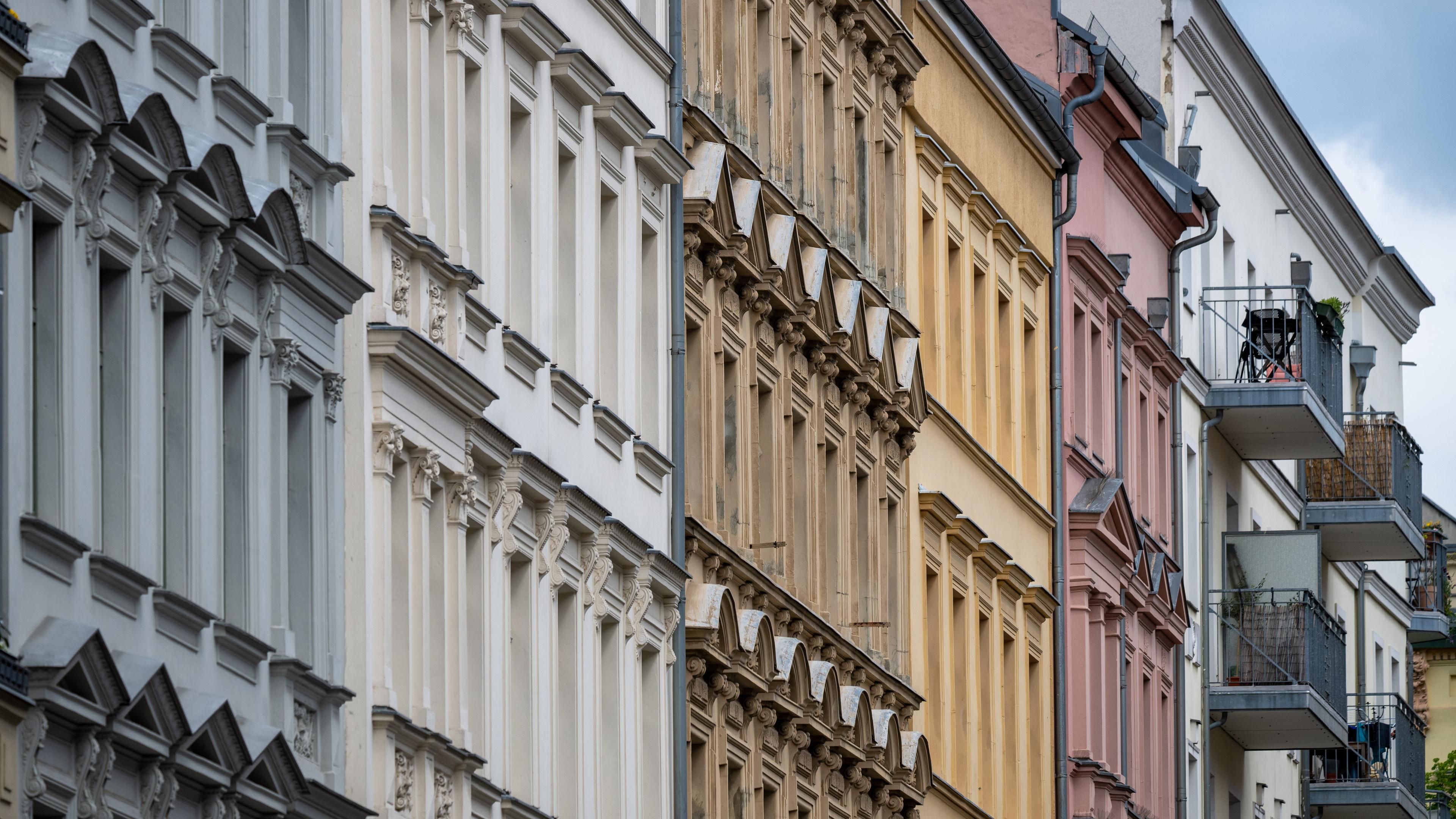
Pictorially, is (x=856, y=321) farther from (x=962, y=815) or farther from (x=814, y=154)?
(x=962, y=815)

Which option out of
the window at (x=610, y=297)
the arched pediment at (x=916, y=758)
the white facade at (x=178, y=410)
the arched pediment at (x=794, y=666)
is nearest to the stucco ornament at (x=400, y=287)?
the white facade at (x=178, y=410)

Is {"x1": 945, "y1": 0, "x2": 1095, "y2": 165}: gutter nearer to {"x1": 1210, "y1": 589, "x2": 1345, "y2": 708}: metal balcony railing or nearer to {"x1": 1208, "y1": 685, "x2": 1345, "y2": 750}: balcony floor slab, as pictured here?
{"x1": 1210, "y1": 589, "x2": 1345, "y2": 708}: metal balcony railing

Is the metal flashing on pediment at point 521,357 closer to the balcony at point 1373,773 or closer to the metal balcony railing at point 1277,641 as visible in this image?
the metal balcony railing at point 1277,641

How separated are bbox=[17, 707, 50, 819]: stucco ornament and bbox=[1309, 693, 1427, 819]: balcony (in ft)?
127

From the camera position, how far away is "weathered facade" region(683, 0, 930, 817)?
29.5 meters

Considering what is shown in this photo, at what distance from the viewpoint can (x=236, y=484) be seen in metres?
20.5

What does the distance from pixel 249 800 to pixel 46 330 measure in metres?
3.19

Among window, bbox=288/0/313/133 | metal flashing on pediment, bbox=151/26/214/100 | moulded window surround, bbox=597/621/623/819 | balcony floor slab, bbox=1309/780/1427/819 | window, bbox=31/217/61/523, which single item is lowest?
window, bbox=31/217/61/523

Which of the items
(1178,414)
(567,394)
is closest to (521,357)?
(567,394)

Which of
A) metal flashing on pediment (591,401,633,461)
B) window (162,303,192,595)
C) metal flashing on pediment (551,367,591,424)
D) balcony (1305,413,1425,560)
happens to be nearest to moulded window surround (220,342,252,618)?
window (162,303,192,595)

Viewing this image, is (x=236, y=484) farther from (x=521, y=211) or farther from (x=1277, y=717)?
(x=1277, y=717)

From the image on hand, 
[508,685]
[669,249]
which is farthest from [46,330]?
[669,249]

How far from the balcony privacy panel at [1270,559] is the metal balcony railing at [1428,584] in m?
13.2

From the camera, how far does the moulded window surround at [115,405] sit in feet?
61.1
